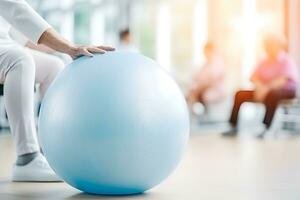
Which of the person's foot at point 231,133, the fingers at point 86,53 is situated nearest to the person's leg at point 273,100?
the person's foot at point 231,133

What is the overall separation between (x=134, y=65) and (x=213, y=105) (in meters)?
5.05

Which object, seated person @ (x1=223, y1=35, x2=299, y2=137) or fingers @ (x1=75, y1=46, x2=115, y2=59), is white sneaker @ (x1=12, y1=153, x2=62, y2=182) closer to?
fingers @ (x1=75, y1=46, x2=115, y2=59)

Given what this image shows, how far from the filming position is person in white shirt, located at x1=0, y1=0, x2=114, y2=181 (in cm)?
199

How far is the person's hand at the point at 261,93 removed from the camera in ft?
17.9

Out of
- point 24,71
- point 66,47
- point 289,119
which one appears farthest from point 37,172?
point 289,119

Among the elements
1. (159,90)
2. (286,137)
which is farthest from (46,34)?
(286,137)

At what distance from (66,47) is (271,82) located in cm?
379

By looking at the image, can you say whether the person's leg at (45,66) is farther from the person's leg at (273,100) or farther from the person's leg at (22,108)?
the person's leg at (273,100)

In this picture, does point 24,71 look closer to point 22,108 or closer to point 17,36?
point 22,108

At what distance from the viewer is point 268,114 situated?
5352 mm

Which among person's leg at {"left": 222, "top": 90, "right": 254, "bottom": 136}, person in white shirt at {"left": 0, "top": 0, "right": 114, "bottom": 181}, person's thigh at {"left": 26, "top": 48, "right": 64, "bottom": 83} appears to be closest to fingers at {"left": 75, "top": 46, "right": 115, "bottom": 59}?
person in white shirt at {"left": 0, "top": 0, "right": 114, "bottom": 181}

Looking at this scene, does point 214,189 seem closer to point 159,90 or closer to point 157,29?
point 159,90

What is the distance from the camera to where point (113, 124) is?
172 cm

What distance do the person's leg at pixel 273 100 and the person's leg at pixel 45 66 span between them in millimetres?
3304
